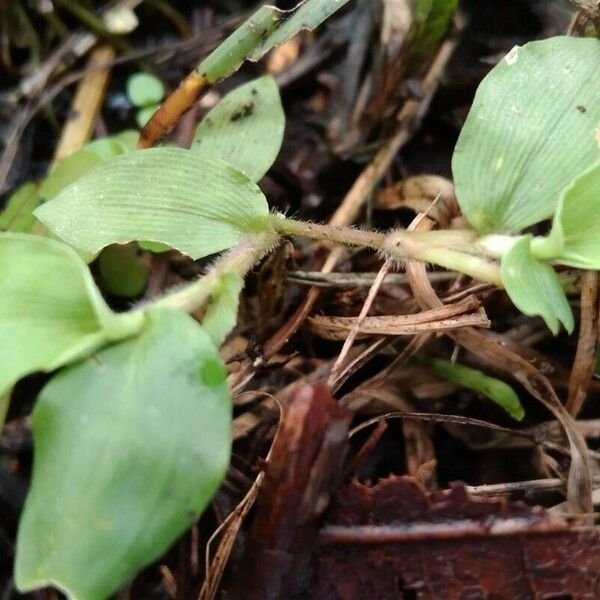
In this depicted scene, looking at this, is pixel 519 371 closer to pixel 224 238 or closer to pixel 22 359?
pixel 224 238

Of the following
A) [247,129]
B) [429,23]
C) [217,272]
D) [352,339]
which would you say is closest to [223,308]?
[217,272]

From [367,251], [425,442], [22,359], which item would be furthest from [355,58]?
[22,359]

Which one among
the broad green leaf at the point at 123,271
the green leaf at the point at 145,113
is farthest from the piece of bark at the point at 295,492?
the green leaf at the point at 145,113

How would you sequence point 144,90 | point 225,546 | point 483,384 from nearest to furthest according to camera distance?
point 225,546, point 483,384, point 144,90

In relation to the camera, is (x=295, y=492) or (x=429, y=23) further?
(x=429, y=23)

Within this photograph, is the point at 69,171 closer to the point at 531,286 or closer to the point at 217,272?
the point at 217,272

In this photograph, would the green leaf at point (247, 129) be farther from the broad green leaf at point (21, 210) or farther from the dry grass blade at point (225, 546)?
the dry grass blade at point (225, 546)

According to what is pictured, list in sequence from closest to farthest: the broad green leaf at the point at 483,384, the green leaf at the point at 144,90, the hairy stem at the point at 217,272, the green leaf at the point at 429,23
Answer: the hairy stem at the point at 217,272 < the broad green leaf at the point at 483,384 < the green leaf at the point at 429,23 < the green leaf at the point at 144,90
